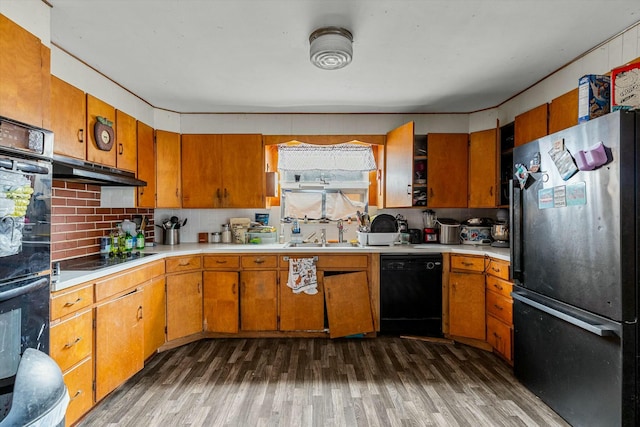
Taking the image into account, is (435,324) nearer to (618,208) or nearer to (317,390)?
(317,390)

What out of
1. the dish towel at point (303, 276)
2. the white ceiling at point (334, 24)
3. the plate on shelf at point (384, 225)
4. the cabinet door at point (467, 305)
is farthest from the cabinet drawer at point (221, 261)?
the cabinet door at point (467, 305)

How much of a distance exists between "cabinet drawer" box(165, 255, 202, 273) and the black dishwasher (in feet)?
5.71

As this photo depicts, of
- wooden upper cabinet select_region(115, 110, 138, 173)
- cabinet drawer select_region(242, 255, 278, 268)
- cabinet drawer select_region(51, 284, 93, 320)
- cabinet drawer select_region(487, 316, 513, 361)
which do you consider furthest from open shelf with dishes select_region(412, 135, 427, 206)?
cabinet drawer select_region(51, 284, 93, 320)

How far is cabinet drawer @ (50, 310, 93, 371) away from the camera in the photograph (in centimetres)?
166

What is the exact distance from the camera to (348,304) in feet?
9.97

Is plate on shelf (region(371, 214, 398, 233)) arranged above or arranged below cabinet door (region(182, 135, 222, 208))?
below

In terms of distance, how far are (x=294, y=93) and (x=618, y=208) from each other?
2430 millimetres

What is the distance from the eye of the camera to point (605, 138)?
155 centimetres

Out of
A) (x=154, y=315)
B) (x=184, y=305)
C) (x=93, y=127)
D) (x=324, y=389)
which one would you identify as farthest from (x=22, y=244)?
(x=324, y=389)

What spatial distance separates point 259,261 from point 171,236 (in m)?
1.09

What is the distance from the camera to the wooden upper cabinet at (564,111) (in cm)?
226

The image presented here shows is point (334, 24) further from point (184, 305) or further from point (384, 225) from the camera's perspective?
point (184, 305)

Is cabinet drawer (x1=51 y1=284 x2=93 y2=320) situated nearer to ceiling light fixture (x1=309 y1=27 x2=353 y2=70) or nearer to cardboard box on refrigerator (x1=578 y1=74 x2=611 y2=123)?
ceiling light fixture (x1=309 y1=27 x2=353 y2=70)

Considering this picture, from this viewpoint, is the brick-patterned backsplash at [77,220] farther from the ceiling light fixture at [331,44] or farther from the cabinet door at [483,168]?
the cabinet door at [483,168]
